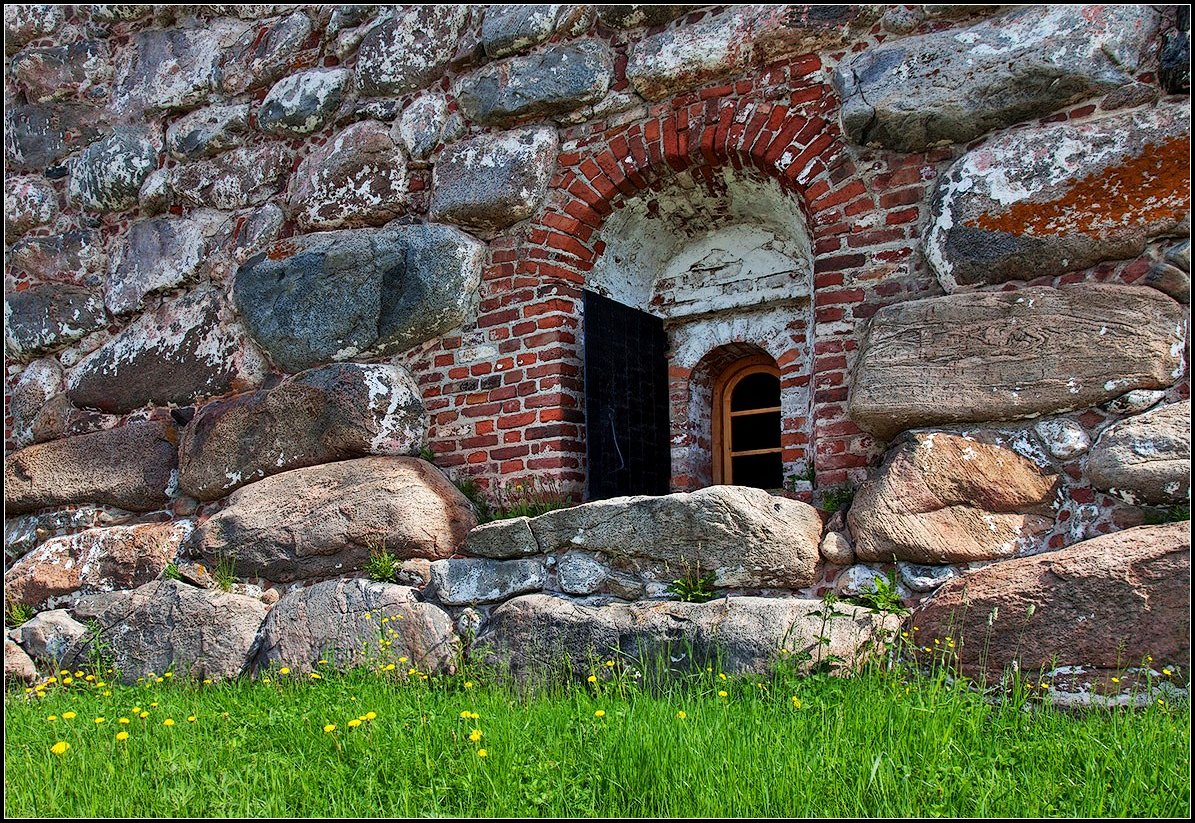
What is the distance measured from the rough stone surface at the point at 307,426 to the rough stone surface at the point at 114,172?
1.64m

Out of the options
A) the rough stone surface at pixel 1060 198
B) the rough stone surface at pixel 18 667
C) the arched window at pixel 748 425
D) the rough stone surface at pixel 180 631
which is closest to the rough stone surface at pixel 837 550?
the rough stone surface at pixel 1060 198

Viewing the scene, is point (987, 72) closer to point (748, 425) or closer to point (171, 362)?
point (748, 425)

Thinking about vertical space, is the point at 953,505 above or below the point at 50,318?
below

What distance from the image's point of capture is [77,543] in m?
5.64

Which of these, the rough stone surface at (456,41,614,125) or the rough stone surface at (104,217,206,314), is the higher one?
the rough stone surface at (456,41,614,125)

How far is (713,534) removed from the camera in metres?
4.07

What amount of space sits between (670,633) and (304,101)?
3.54 m

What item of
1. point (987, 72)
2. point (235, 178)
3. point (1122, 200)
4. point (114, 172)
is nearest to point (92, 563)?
point (235, 178)

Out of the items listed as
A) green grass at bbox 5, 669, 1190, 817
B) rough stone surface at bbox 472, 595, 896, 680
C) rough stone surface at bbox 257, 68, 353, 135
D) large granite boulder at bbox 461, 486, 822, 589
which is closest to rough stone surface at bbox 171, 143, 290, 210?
rough stone surface at bbox 257, 68, 353, 135

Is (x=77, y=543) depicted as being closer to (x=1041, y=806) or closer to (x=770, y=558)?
(x=770, y=558)

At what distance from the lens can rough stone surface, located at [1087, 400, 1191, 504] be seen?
356cm

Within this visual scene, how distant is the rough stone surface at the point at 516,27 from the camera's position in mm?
5137

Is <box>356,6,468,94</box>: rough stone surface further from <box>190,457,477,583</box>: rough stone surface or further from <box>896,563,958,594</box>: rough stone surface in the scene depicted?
<box>896,563,958,594</box>: rough stone surface

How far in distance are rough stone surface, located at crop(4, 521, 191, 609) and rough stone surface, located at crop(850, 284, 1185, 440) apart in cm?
342
